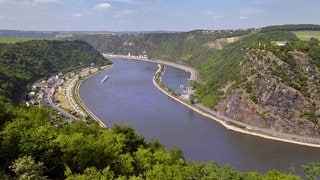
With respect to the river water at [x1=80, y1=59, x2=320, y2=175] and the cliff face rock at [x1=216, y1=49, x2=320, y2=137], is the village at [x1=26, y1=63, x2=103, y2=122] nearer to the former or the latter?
the river water at [x1=80, y1=59, x2=320, y2=175]

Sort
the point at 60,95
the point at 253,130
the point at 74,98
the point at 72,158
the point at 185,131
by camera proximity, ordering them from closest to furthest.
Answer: the point at 72,158 → the point at 185,131 → the point at 253,130 → the point at 74,98 → the point at 60,95

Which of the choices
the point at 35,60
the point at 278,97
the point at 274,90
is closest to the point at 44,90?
the point at 35,60

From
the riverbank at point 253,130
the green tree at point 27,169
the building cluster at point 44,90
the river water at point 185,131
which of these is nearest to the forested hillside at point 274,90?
the riverbank at point 253,130

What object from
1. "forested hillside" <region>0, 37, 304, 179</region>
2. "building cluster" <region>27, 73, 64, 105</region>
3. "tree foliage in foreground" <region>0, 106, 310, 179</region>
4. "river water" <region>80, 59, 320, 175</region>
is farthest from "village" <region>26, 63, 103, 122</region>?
"tree foliage in foreground" <region>0, 106, 310, 179</region>

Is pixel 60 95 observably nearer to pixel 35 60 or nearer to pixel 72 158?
pixel 35 60

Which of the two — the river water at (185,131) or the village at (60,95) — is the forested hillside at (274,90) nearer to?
the river water at (185,131)
